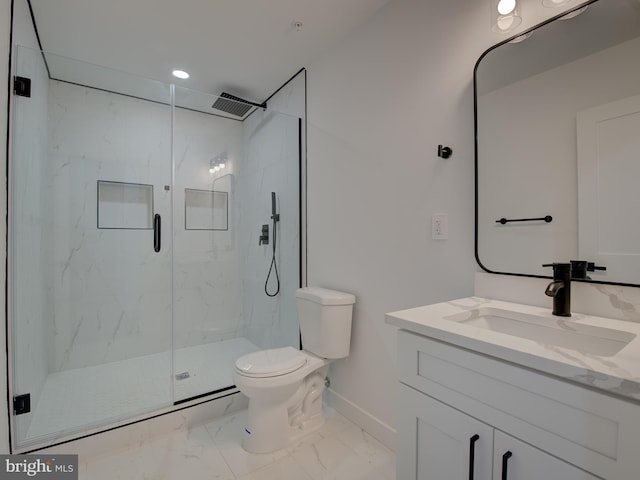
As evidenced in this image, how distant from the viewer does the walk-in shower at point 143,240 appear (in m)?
2.15

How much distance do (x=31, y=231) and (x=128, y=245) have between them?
0.83 meters

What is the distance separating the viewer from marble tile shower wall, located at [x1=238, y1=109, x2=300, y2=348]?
102 inches

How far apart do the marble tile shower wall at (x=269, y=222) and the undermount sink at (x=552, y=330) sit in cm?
159

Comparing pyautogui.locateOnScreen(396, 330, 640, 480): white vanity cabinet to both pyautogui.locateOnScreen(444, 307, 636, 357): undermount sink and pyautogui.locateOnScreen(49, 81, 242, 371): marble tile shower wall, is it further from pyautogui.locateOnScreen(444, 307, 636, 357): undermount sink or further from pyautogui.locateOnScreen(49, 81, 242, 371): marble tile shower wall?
pyautogui.locateOnScreen(49, 81, 242, 371): marble tile shower wall

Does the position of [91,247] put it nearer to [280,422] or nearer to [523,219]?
[280,422]

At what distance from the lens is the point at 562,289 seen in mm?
1027

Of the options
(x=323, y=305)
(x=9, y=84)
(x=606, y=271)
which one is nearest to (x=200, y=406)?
(x=323, y=305)

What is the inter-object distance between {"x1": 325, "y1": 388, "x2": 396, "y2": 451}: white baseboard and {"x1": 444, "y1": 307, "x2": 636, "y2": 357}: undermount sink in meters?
0.96

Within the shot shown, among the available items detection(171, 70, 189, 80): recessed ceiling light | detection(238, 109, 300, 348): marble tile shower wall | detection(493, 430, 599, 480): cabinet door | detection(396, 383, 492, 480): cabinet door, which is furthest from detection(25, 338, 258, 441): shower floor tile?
detection(171, 70, 189, 80): recessed ceiling light

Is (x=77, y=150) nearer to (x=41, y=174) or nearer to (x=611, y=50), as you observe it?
(x=41, y=174)

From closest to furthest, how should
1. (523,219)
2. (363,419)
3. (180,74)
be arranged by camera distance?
(523,219) → (363,419) → (180,74)

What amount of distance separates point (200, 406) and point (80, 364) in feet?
4.33

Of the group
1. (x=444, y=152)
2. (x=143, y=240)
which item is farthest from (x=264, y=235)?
(x=444, y=152)

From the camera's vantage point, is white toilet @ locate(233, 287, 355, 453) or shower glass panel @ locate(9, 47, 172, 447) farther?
shower glass panel @ locate(9, 47, 172, 447)
